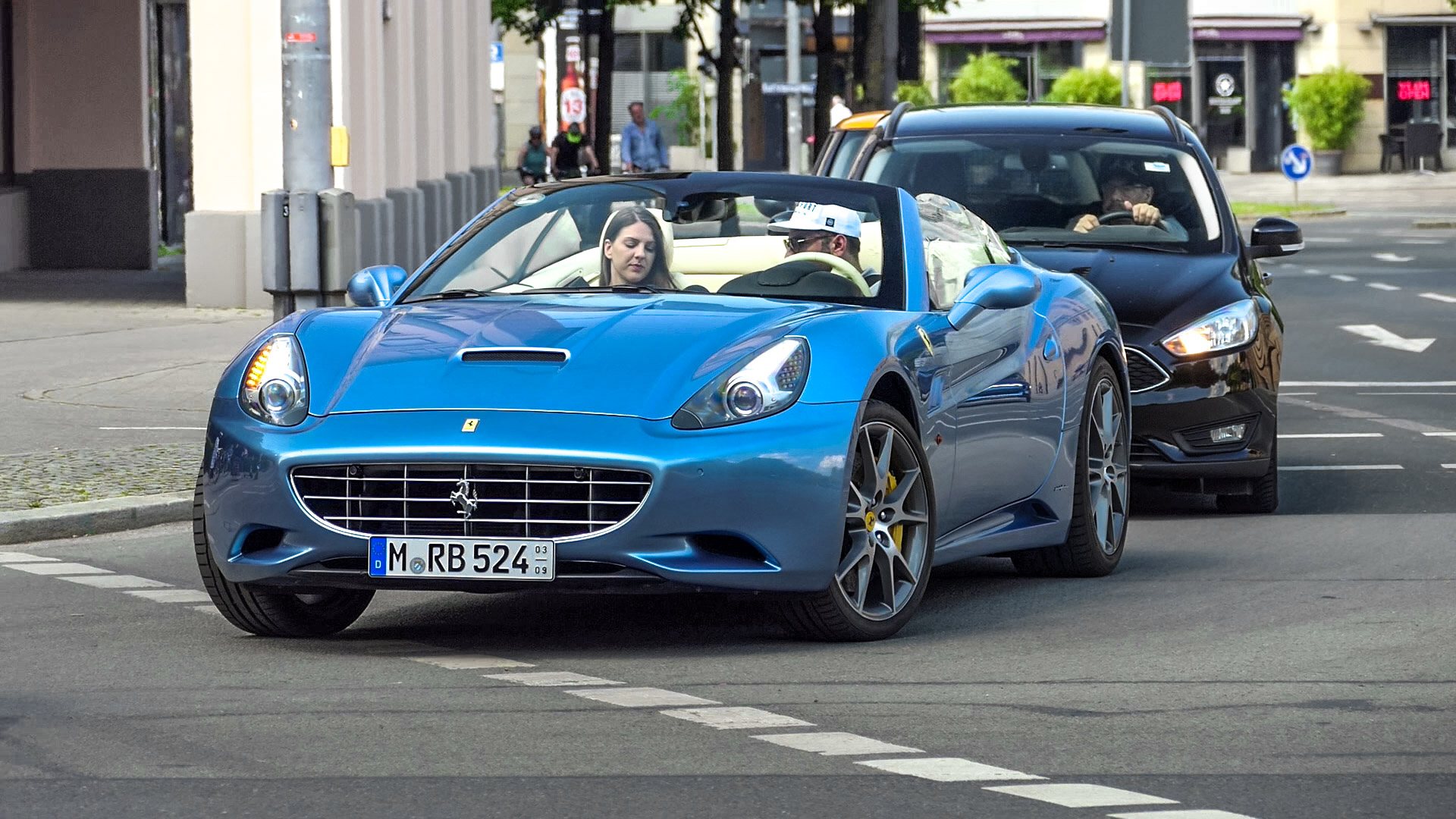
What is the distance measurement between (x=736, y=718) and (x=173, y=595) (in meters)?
2.82

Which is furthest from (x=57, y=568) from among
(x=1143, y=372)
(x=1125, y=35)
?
(x=1125, y=35)

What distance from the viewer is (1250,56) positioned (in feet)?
239

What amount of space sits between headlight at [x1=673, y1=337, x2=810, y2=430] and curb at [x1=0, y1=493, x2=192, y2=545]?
3.92m

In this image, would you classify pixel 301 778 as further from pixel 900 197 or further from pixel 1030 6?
pixel 1030 6

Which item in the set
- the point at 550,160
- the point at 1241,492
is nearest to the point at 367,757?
the point at 1241,492

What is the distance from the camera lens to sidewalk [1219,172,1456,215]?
50.8m

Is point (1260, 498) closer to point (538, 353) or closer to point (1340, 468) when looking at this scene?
point (1340, 468)

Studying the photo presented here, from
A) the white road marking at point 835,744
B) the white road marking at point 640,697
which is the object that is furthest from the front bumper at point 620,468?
the white road marking at point 835,744

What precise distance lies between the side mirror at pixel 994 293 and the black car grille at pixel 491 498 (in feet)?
5.42

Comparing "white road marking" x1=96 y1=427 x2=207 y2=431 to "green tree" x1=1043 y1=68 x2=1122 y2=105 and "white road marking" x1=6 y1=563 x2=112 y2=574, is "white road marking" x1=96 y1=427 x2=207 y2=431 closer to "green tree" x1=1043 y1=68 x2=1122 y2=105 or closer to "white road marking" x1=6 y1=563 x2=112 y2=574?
"white road marking" x1=6 y1=563 x2=112 y2=574

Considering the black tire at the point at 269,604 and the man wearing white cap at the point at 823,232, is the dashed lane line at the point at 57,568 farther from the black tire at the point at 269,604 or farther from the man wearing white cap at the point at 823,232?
the man wearing white cap at the point at 823,232

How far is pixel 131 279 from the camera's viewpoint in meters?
26.0

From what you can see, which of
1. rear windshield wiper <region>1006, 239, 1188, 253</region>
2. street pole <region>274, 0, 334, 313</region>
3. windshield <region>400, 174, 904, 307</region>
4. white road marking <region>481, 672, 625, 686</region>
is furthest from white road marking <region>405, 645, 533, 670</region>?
street pole <region>274, 0, 334, 313</region>

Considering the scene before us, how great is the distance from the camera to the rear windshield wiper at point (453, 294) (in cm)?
780
